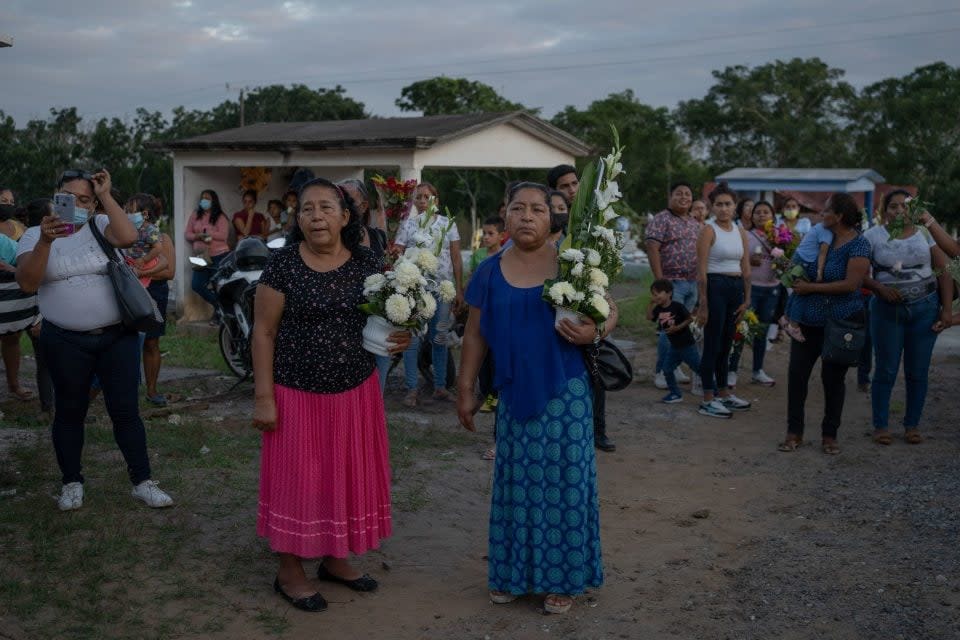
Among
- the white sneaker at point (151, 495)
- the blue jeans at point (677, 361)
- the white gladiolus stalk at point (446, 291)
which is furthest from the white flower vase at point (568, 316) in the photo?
the blue jeans at point (677, 361)

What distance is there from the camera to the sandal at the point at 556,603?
479 centimetres

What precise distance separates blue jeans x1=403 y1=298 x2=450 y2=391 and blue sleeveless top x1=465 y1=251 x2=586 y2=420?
4.17 meters

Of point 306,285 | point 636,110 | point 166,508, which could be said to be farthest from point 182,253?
point 636,110

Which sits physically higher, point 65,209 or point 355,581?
point 65,209

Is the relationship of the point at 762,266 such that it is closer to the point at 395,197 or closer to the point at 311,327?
the point at 395,197

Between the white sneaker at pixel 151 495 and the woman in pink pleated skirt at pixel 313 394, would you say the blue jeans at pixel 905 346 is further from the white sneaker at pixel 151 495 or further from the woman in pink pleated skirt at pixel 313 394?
the white sneaker at pixel 151 495

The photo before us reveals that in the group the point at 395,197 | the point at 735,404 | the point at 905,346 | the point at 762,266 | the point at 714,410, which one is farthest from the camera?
the point at 762,266

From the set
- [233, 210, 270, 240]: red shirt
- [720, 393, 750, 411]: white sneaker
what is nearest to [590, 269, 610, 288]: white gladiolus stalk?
[720, 393, 750, 411]: white sneaker

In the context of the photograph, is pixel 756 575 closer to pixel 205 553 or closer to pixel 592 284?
pixel 592 284

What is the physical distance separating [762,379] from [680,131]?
39.3 m

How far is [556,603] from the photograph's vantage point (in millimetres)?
4785

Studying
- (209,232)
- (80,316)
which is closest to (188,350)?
(209,232)

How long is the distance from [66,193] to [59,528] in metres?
1.82

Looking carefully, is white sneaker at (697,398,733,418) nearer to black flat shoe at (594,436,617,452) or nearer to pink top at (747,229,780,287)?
black flat shoe at (594,436,617,452)
